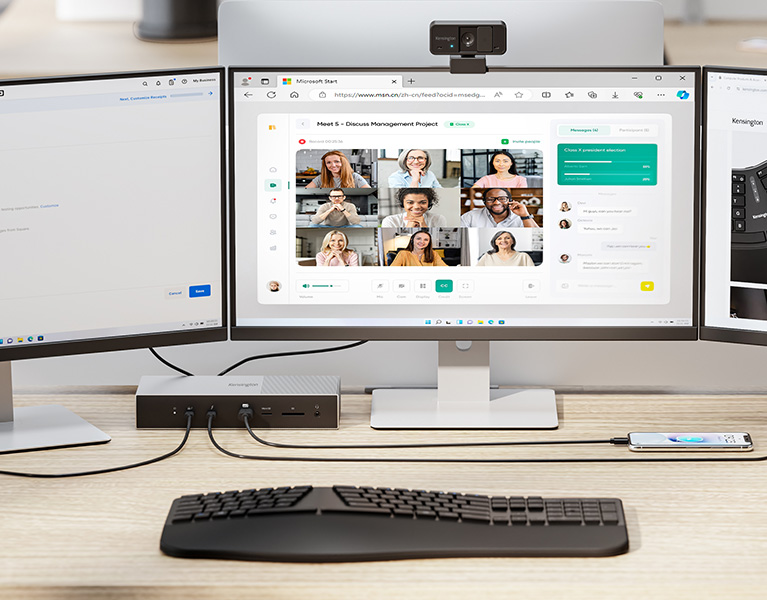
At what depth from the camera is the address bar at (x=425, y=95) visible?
4.11ft

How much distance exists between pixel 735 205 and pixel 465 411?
48 cm

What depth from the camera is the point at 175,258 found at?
1.27 meters

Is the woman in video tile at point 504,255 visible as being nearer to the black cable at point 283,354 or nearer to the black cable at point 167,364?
the black cable at point 283,354

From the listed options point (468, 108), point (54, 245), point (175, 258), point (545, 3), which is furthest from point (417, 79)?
point (54, 245)

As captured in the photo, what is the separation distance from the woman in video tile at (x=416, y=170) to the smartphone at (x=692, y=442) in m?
0.45

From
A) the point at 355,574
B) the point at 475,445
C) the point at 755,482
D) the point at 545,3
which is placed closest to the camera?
the point at 355,574

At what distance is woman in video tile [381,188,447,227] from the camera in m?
1.26

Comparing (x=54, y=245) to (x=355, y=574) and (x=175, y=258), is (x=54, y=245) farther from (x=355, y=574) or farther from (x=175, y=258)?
(x=355, y=574)

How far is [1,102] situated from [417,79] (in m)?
0.56

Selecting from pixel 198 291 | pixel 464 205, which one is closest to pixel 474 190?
pixel 464 205

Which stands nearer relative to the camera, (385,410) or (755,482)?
(755,482)

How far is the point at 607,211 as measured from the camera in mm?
1271

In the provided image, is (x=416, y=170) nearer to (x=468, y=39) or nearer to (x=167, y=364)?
(x=468, y=39)

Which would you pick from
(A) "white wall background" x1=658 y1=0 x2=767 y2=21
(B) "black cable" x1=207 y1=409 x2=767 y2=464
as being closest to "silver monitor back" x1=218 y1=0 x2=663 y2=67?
(B) "black cable" x1=207 y1=409 x2=767 y2=464
